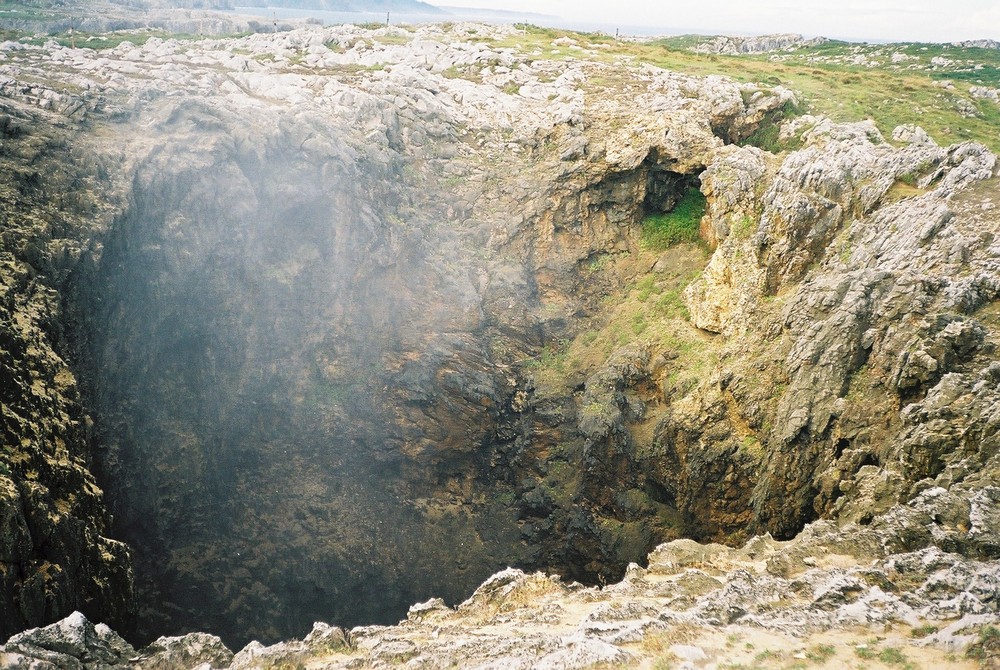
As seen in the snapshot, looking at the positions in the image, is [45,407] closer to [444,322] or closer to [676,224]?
[444,322]

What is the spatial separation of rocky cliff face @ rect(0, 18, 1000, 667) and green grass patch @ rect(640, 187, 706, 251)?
0.46 meters

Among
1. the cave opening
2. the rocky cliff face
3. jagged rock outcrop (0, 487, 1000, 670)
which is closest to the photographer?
jagged rock outcrop (0, 487, 1000, 670)

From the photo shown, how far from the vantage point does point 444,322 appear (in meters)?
30.8

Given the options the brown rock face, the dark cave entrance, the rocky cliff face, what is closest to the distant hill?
the rocky cliff face

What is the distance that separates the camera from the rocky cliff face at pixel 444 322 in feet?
65.8

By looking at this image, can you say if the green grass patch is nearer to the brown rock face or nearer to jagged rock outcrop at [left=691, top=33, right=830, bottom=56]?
the brown rock face

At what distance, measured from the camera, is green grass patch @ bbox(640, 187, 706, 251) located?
31328mm

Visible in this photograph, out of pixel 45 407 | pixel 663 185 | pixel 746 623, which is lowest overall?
pixel 746 623

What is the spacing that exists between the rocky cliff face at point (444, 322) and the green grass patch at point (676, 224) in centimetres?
46

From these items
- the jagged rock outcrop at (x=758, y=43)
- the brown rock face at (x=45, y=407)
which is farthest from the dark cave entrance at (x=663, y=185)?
the jagged rock outcrop at (x=758, y=43)

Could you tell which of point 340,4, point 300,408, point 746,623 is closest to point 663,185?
point 300,408

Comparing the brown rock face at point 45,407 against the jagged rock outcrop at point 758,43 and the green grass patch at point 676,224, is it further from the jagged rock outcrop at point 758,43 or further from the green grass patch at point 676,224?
the jagged rock outcrop at point 758,43

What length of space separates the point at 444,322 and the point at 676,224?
38.4ft

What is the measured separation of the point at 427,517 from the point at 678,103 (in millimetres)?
22348
